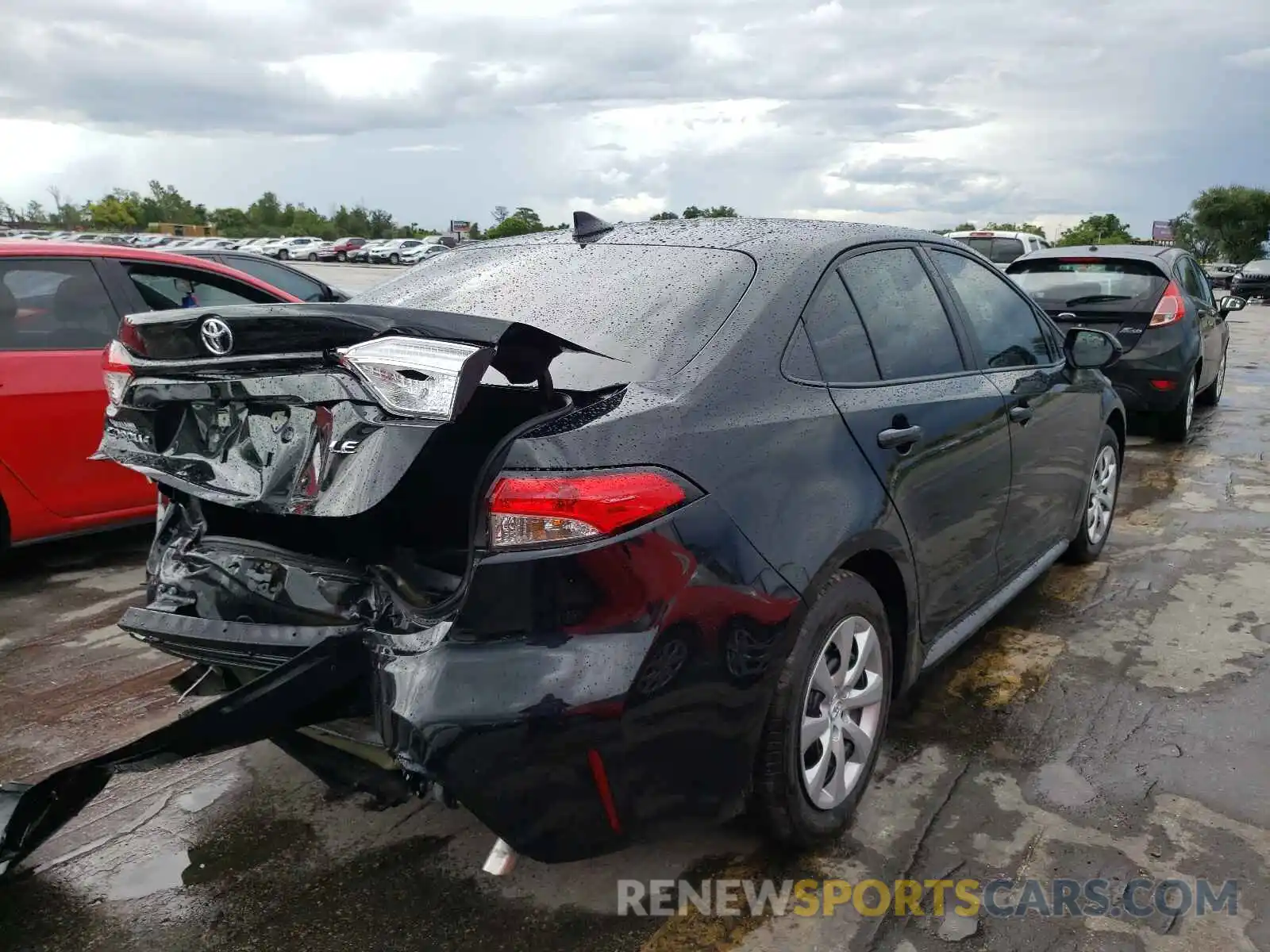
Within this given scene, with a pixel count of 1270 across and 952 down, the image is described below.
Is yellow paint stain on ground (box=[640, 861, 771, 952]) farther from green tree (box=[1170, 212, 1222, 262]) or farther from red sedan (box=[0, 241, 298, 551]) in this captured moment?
green tree (box=[1170, 212, 1222, 262])

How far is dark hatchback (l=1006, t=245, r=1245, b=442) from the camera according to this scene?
8.03 meters

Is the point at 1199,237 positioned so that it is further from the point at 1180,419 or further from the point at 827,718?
the point at 827,718

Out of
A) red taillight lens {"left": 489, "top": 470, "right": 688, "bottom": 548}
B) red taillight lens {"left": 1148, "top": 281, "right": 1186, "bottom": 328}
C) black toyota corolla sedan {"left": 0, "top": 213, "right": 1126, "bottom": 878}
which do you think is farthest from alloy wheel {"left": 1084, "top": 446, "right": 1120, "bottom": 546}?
red taillight lens {"left": 489, "top": 470, "right": 688, "bottom": 548}

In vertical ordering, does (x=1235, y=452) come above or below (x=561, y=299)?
below

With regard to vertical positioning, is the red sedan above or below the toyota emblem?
below

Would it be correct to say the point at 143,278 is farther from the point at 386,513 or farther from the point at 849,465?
the point at 849,465

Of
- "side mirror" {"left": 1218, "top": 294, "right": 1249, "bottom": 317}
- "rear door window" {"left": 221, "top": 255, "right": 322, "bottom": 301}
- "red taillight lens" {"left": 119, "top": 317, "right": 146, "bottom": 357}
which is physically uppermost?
"red taillight lens" {"left": 119, "top": 317, "right": 146, "bottom": 357}

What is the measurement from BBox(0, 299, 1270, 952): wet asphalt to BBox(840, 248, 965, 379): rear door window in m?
1.22

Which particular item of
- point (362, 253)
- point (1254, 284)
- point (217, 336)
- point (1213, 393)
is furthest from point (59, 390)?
point (362, 253)

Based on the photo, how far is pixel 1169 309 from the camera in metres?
8.08

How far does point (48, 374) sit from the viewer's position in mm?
4809

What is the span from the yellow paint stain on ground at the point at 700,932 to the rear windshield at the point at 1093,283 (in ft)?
22.6

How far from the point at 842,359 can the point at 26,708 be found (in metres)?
3.06

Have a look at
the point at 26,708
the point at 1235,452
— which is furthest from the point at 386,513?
the point at 1235,452
